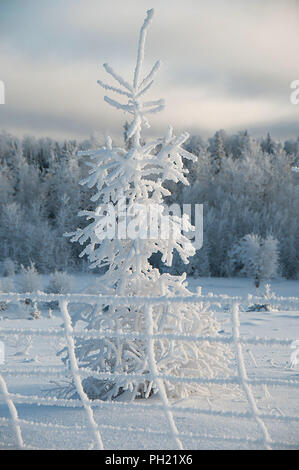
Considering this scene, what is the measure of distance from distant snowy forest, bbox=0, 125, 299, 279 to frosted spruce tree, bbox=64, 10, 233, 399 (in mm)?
32275

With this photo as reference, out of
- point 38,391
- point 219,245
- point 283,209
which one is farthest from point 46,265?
point 38,391

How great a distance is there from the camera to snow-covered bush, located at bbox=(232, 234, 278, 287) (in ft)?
116

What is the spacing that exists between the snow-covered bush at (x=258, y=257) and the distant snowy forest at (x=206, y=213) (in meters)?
0.45

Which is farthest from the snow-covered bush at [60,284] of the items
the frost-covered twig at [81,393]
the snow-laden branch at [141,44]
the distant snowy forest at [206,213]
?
the frost-covered twig at [81,393]

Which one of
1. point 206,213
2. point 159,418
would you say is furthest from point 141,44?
point 206,213

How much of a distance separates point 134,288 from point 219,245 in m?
→ 36.7

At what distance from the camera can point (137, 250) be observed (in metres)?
4.93

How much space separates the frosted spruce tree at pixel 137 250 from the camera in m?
4.86

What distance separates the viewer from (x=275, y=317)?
13.7 metres

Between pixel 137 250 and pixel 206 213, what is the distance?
39445mm

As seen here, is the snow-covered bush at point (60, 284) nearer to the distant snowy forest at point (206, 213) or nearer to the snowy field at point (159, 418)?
the distant snowy forest at point (206, 213)

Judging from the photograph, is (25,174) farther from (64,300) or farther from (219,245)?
(64,300)

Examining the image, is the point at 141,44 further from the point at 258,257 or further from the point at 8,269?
the point at 8,269

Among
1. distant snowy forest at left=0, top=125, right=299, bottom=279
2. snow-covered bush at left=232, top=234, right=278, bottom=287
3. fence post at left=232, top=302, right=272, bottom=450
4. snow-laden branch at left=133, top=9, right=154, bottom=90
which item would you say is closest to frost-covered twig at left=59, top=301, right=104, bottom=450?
fence post at left=232, top=302, right=272, bottom=450
